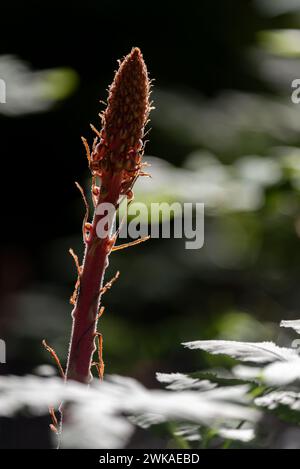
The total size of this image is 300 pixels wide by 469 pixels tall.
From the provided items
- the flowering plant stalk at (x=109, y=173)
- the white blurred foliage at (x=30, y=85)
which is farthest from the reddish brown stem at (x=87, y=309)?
the white blurred foliage at (x=30, y=85)

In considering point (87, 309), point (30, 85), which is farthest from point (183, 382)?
point (30, 85)

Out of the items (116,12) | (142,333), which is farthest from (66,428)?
(116,12)

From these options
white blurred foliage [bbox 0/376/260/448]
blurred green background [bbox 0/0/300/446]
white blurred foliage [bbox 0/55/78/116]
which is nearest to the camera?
white blurred foliage [bbox 0/376/260/448]

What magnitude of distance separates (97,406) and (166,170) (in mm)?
1012

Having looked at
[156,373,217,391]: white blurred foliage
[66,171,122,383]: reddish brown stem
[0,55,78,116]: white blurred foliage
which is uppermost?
[0,55,78,116]: white blurred foliage

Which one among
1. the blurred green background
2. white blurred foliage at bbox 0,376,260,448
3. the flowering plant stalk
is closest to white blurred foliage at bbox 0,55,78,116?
the blurred green background

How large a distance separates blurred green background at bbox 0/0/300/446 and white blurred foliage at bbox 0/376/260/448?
84cm

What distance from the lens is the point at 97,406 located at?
0.52 meters

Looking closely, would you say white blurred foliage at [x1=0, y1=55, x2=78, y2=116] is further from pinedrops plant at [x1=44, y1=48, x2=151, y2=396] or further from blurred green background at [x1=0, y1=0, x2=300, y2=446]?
pinedrops plant at [x1=44, y1=48, x2=151, y2=396]

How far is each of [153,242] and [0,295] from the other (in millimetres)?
672

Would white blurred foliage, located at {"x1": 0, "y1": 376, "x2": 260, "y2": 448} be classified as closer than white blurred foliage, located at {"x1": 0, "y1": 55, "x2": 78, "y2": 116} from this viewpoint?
Yes

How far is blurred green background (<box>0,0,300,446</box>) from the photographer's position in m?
1.75

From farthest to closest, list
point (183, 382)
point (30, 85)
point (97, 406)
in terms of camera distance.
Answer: point (30, 85)
point (183, 382)
point (97, 406)

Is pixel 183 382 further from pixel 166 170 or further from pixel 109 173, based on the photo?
pixel 166 170
